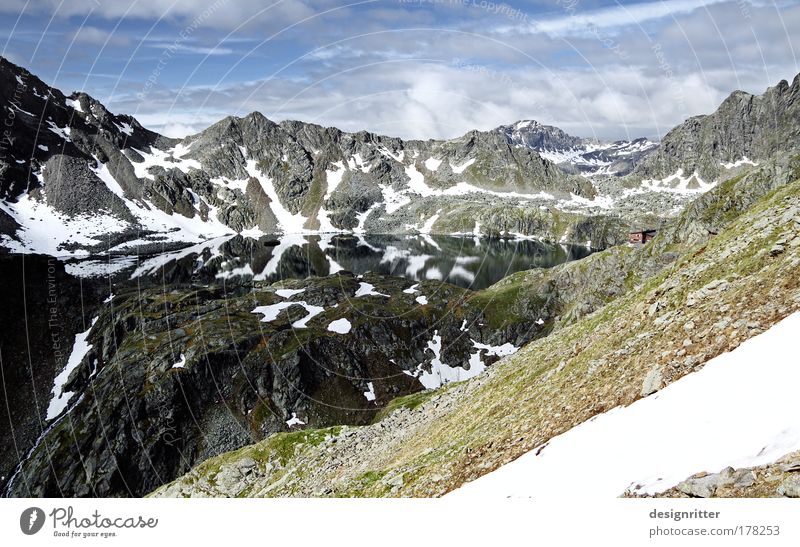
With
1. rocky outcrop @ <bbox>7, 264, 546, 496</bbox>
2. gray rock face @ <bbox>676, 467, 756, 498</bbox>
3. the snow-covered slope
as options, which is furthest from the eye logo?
rocky outcrop @ <bbox>7, 264, 546, 496</bbox>

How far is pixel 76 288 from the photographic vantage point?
14788 cm

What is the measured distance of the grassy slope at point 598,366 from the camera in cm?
1541

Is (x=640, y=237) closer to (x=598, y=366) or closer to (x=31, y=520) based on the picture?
(x=598, y=366)

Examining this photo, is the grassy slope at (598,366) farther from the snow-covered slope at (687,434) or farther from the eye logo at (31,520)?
the eye logo at (31,520)

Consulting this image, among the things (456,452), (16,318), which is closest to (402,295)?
(16,318)

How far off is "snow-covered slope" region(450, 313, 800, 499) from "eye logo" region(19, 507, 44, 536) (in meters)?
12.1

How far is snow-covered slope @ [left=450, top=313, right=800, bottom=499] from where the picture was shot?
10352mm

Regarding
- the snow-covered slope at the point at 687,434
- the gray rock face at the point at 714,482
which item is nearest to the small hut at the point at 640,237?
the snow-covered slope at the point at 687,434

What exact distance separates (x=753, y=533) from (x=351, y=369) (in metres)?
81.1

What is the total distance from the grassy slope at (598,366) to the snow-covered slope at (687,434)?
4.08ft

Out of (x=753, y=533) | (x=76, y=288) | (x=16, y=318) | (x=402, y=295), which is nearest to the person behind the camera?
(x=753, y=533)

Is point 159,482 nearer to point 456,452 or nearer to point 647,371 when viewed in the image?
point 456,452

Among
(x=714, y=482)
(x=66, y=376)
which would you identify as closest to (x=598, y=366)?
(x=714, y=482)

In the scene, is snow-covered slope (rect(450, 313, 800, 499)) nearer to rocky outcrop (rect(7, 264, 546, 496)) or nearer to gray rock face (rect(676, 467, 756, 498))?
gray rock face (rect(676, 467, 756, 498))
